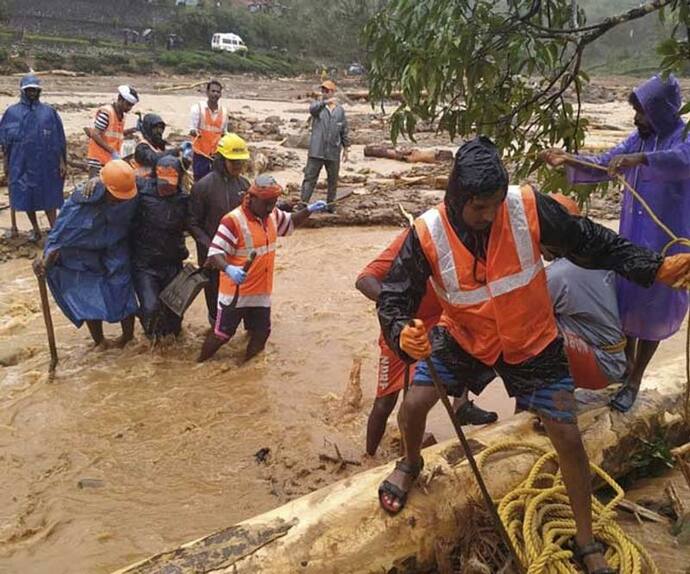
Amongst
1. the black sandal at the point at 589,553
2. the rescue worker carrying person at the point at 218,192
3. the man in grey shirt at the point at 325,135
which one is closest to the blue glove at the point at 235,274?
the rescue worker carrying person at the point at 218,192

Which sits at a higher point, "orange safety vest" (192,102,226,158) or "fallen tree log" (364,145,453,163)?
"orange safety vest" (192,102,226,158)

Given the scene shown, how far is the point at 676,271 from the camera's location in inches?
105

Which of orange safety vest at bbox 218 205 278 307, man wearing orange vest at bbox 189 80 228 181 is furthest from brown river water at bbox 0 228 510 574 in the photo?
man wearing orange vest at bbox 189 80 228 181

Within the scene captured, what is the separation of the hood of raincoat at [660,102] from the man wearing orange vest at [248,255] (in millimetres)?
2633

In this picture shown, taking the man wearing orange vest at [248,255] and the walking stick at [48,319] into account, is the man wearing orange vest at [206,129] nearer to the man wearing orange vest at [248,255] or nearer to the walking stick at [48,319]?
the man wearing orange vest at [248,255]

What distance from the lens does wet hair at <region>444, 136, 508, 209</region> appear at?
2529mm

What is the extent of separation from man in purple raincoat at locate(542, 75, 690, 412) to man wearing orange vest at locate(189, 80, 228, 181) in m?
5.57

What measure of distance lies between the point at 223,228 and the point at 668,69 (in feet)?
11.3

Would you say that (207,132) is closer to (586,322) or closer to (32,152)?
(32,152)

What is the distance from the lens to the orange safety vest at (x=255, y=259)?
215 inches

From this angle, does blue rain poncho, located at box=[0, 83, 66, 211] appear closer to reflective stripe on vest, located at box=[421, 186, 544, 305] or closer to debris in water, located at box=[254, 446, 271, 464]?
debris in water, located at box=[254, 446, 271, 464]

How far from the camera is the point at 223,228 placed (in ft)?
17.8

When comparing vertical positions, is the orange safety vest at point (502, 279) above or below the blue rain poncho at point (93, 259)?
above

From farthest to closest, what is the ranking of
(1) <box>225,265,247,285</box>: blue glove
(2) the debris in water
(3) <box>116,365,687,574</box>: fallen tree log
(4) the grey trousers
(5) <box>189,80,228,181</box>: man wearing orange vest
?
(4) the grey trousers < (5) <box>189,80,228,181</box>: man wearing orange vest < (1) <box>225,265,247,285</box>: blue glove < (2) the debris in water < (3) <box>116,365,687,574</box>: fallen tree log
